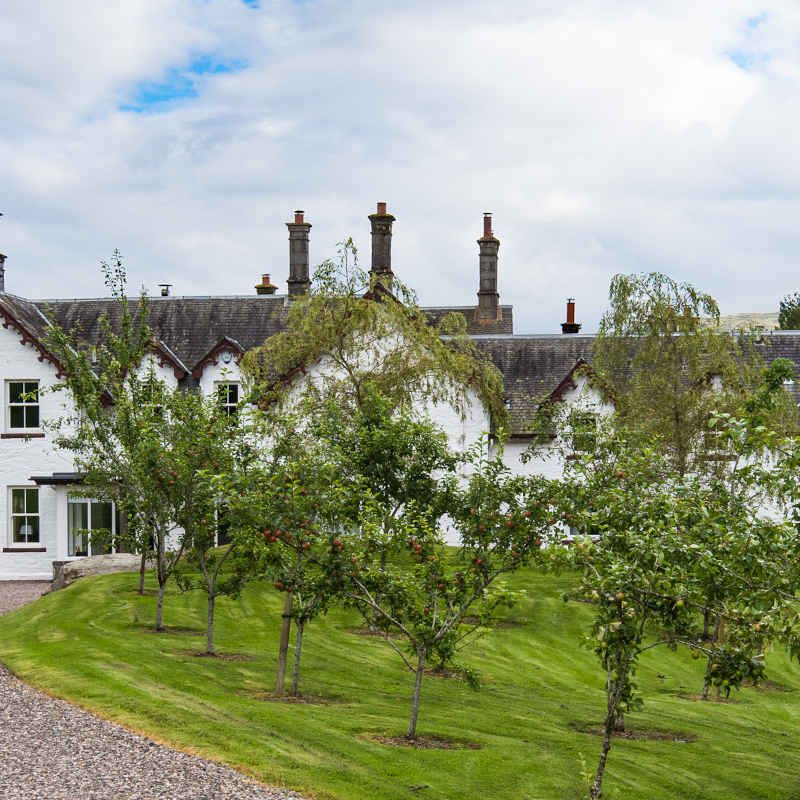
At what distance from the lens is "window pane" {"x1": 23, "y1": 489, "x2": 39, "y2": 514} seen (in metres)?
44.8

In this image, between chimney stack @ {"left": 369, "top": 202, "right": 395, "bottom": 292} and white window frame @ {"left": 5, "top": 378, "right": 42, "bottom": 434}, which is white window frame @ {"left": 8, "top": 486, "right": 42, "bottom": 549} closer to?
white window frame @ {"left": 5, "top": 378, "right": 42, "bottom": 434}

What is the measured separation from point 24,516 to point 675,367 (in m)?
28.7

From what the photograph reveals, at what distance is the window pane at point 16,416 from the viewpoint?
45094 millimetres

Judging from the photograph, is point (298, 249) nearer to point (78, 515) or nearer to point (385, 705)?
point (78, 515)

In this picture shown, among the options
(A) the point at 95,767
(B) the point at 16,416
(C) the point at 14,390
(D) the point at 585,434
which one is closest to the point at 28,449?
(B) the point at 16,416

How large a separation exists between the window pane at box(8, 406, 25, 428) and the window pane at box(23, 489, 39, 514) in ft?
9.56

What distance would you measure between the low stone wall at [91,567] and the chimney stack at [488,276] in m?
32.8

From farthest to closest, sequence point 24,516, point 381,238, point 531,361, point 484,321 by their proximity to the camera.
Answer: point 484,321
point 381,238
point 531,361
point 24,516

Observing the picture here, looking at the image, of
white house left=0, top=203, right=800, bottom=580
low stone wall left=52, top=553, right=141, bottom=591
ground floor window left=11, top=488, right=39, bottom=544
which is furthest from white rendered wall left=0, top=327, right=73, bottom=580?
low stone wall left=52, top=553, right=141, bottom=591

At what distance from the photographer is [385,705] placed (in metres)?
21.4

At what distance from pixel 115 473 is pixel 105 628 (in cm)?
420

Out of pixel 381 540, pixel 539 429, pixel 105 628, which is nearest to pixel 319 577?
pixel 381 540

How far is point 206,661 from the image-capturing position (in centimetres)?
2436

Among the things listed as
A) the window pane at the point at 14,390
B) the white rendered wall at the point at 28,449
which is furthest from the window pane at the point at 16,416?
the window pane at the point at 14,390
